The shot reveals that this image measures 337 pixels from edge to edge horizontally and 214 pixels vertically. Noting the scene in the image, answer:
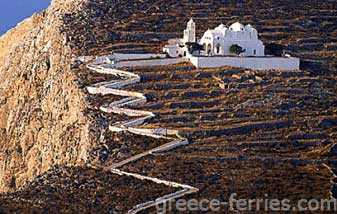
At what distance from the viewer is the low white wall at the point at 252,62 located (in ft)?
278

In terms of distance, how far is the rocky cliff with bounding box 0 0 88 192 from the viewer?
7869cm

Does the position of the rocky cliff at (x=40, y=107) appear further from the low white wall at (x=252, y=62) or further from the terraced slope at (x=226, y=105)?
the low white wall at (x=252, y=62)

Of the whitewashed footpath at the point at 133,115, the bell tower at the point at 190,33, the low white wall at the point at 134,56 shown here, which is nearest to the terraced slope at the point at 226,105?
the whitewashed footpath at the point at 133,115

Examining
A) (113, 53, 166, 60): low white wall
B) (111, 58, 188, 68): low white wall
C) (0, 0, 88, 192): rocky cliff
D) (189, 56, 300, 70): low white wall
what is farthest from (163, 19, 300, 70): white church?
(0, 0, 88, 192): rocky cliff

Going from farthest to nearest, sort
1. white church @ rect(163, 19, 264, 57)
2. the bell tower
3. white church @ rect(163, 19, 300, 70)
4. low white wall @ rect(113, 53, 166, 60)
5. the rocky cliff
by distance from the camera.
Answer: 1. the bell tower
2. low white wall @ rect(113, 53, 166, 60)
3. white church @ rect(163, 19, 264, 57)
4. white church @ rect(163, 19, 300, 70)
5. the rocky cliff

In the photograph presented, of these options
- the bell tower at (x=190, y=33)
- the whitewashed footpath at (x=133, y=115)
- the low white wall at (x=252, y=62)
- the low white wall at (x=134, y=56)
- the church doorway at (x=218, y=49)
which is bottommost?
the whitewashed footpath at (x=133, y=115)

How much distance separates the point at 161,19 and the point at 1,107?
1715 centimetres

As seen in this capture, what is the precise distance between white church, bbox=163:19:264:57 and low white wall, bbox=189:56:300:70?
2455 mm

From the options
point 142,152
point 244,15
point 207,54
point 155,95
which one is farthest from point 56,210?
point 244,15

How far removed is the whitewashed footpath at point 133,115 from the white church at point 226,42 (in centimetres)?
276

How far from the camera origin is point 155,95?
79.0 metres

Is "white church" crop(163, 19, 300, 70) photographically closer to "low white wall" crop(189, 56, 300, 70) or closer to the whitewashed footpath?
"low white wall" crop(189, 56, 300, 70)

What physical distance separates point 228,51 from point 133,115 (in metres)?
15.3

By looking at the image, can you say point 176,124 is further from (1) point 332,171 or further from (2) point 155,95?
(1) point 332,171
